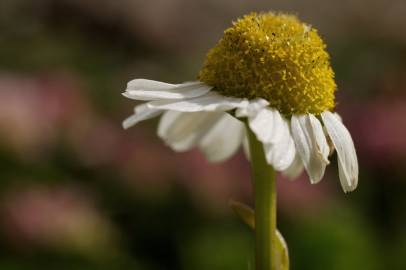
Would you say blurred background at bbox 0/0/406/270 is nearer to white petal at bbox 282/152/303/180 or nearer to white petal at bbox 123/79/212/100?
white petal at bbox 282/152/303/180

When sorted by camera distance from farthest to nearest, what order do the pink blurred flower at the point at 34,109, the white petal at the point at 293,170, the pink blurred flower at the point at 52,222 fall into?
the pink blurred flower at the point at 34,109 → the pink blurred flower at the point at 52,222 → the white petal at the point at 293,170

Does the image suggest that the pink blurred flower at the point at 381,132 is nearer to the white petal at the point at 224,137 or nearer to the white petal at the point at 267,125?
the white petal at the point at 224,137

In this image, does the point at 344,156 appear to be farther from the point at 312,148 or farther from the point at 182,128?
the point at 182,128

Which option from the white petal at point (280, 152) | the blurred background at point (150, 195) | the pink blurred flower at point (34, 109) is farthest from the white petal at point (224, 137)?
the pink blurred flower at point (34, 109)

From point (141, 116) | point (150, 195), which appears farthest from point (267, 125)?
point (150, 195)

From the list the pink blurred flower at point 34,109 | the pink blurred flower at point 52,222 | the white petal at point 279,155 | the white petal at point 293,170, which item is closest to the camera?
the white petal at point 279,155

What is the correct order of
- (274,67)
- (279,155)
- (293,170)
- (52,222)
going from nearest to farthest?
(279,155)
(274,67)
(293,170)
(52,222)

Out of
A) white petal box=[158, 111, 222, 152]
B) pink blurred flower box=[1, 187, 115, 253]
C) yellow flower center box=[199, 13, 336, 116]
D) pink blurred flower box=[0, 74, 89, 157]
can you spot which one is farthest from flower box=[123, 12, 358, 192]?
pink blurred flower box=[0, 74, 89, 157]
